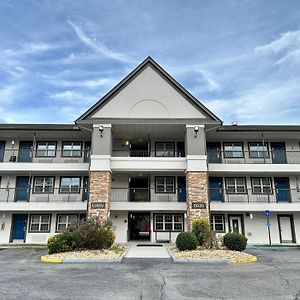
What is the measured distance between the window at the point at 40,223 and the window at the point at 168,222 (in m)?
8.74

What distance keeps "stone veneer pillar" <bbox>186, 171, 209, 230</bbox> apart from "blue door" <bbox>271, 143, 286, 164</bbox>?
7.84 meters

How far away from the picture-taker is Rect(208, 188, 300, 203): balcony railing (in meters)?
23.1

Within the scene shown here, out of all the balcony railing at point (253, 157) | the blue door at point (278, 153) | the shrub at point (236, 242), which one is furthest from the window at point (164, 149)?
the shrub at point (236, 242)

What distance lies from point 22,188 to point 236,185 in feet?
58.0

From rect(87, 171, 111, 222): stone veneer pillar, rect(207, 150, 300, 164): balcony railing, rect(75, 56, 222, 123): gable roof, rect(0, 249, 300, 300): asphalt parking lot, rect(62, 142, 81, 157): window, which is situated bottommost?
rect(0, 249, 300, 300): asphalt parking lot

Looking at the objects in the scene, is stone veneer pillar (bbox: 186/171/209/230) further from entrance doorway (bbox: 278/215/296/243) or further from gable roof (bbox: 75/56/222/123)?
entrance doorway (bbox: 278/215/296/243)

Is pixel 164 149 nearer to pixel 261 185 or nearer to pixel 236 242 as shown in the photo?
pixel 261 185

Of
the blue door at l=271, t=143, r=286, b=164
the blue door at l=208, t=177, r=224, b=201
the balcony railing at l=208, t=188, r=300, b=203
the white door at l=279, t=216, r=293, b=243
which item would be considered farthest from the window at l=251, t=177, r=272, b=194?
the blue door at l=208, t=177, r=224, b=201

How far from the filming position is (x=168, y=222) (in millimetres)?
22688

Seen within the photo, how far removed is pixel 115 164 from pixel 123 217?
4.60 m

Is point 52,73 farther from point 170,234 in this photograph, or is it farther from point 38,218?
point 170,234

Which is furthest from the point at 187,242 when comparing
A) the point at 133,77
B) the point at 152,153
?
the point at 133,77

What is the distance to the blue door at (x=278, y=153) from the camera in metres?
23.9

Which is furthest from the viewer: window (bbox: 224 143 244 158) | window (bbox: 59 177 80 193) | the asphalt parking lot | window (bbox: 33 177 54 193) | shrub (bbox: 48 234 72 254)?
window (bbox: 224 143 244 158)
